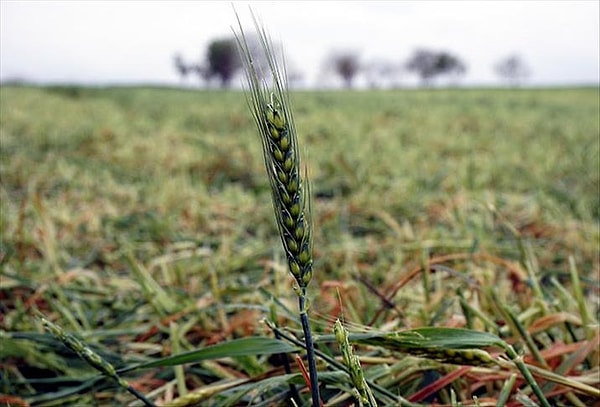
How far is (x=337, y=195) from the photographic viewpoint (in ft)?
9.08

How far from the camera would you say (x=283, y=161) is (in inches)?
15.6

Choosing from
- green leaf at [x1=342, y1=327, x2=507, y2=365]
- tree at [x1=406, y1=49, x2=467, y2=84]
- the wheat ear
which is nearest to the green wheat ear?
the wheat ear

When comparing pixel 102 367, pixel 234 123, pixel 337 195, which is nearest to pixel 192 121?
pixel 234 123

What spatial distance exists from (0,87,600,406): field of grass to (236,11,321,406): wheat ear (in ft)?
0.23

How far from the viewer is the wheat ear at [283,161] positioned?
40cm

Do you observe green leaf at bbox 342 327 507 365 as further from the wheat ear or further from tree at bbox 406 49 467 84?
tree at bbox 406 49 467 84

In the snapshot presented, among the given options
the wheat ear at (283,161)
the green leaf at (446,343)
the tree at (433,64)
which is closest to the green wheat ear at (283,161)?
the wheat ear at (283,161)

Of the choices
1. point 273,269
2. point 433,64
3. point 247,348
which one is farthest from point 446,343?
point 433,64

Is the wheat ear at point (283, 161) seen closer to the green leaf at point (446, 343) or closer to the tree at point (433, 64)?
the green leaf at point (446, 343)

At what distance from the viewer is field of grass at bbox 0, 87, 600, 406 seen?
0.79 meters

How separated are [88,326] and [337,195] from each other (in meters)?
1.69

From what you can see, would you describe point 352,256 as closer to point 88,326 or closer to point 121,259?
point 121,259

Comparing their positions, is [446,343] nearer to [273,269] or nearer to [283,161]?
[283,161]

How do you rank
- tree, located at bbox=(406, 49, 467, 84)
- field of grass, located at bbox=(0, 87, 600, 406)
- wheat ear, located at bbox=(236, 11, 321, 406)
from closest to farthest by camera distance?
1. wheat ear, located at bbox=(236, 11, 321, 406)
2. field of grass, located at bbox=(0, 87, 600, 406)
3. tree, located at bbox=(406, 49, 467, 84)
